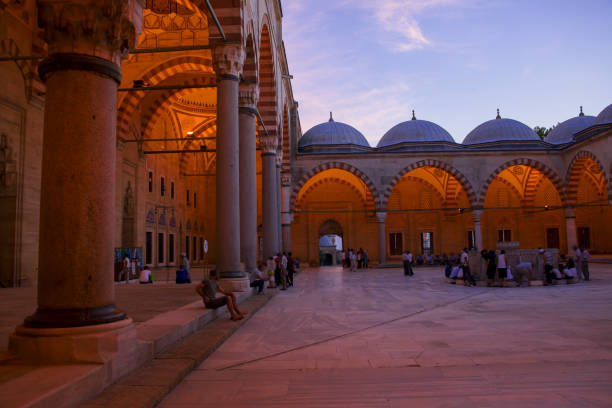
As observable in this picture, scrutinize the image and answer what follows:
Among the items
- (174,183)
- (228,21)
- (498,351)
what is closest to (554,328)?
(498,351)

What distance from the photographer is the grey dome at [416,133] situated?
2458 cm

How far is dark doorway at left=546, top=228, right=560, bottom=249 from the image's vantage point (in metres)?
25.5

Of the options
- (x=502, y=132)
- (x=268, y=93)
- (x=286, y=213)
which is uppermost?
(x=502, y=132)

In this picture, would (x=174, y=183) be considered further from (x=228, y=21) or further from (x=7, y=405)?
(x=7, y=405)

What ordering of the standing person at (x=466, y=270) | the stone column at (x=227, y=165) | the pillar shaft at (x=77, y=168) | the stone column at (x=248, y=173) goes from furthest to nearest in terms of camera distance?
the standing person at (x=466, y=270) → the stone column at (x=248, y=173) → the stone column at (x=227, y=165) → the pillar shaft at (x=77, y=168)

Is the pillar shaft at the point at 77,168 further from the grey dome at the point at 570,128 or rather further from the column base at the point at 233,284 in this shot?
the grey dome at the point at 570,128

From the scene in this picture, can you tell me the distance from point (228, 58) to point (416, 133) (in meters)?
18.5

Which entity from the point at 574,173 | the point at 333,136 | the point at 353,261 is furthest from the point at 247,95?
the point at 574,173

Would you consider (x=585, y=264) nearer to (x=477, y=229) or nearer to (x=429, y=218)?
(x=477, y=229)

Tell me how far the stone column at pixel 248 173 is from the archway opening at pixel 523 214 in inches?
765

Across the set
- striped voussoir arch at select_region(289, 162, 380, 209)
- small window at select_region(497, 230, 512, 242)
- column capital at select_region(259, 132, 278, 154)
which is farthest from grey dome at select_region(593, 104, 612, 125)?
column capital at select_region(259, 132, 278, 154)

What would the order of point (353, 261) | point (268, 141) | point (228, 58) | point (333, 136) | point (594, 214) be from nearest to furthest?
point (228, 58) → point (268, 141) → point (353, 261) → point (333, 136) → point (594, 214)

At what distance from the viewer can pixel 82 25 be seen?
123 inches

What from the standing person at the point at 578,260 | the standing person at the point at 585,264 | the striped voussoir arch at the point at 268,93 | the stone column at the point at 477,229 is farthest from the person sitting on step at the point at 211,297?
the stone column at the point at 477,229
